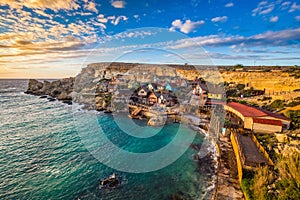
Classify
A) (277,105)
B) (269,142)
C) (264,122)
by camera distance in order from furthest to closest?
(277,105) → (264,122) → (269,142)

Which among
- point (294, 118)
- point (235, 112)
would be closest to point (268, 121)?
point (235, 112)

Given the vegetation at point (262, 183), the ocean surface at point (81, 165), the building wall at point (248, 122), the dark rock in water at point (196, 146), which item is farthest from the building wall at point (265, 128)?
the vegetation at point (262, 183)

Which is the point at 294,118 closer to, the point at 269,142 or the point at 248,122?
the point at 248,122

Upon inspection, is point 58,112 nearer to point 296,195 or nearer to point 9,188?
point 9,188

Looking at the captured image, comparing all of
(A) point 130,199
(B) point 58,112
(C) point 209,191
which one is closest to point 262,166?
(C) point 209,191

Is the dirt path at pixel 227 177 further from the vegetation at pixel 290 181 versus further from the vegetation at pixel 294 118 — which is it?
the vegetation at pixel 294 118

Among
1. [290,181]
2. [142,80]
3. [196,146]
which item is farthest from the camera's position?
[142,80]
